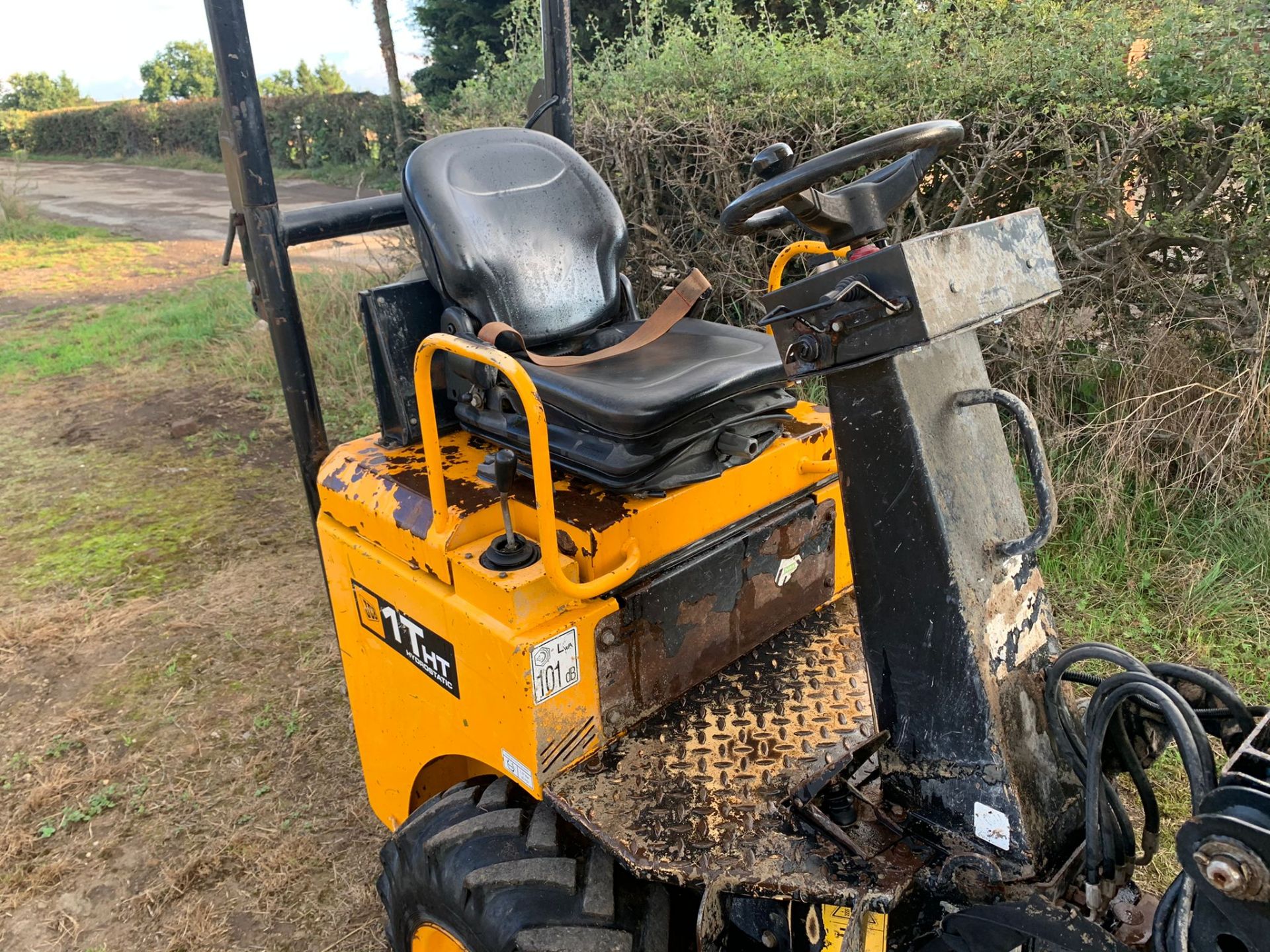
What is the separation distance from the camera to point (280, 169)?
78.4 feet

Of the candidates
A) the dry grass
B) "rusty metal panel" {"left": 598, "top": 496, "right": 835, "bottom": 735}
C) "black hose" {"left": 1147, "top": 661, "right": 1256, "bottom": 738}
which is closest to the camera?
"black hose" {"left": 1147, "top": 661, "right": 1256, "bottom": 738}

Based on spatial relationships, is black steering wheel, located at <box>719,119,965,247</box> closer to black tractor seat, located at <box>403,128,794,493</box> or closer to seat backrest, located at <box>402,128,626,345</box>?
black tractor seat, located at <box>403,128,794,493</box>

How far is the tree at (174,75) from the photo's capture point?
123ft

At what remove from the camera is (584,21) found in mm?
12266

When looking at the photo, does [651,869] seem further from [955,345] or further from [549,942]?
[955,345]

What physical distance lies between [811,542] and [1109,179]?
8.48ft

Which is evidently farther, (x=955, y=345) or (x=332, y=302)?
(x=332, y=302)

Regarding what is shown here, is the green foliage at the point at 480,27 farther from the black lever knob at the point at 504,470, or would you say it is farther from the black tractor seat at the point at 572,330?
the black lever knob at the point at 504,470

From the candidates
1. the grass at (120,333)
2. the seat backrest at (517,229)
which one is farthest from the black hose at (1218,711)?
the grass at (120,333)

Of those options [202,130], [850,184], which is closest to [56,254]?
[850,184]

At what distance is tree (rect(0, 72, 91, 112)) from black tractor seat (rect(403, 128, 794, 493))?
49051 millimetres

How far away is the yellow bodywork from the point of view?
1.73 meters

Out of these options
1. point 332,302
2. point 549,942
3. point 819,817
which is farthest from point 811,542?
point 332,302

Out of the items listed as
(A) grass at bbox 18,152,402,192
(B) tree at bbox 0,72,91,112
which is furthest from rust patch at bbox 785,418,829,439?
(B) tree at bbox 0,72,91,112
